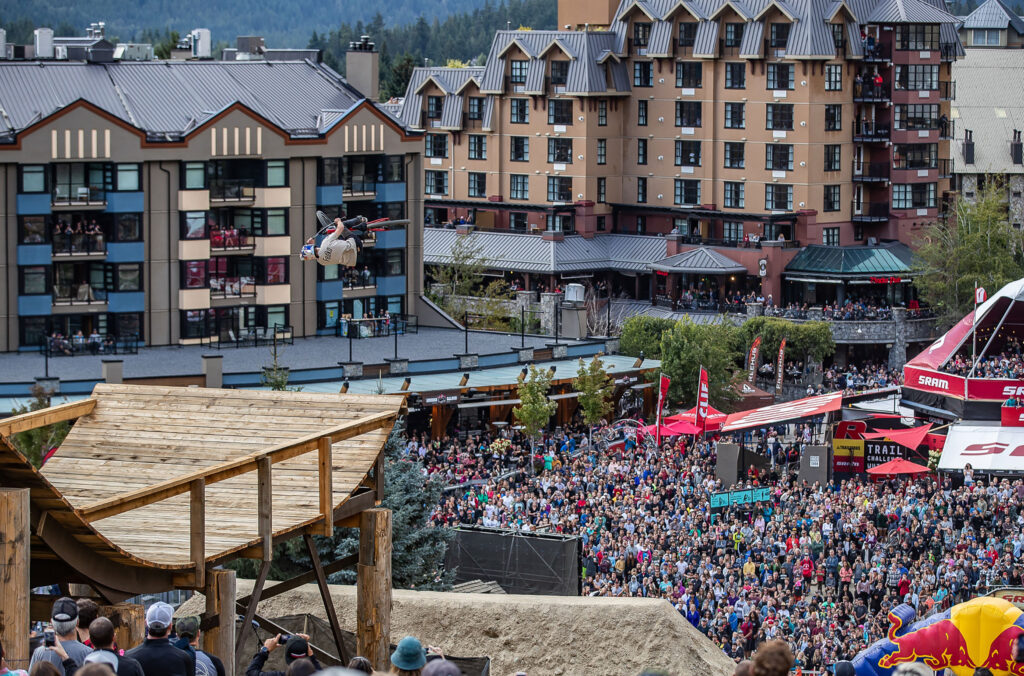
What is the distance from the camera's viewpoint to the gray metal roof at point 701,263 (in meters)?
94.4

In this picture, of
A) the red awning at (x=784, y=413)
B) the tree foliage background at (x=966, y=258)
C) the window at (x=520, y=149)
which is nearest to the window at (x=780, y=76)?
the tree foliage background at (x=966, y=258)

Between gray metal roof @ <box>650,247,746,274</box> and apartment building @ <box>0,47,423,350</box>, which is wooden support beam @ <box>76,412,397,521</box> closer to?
apartment building @ <box>0,47,423,350</box>

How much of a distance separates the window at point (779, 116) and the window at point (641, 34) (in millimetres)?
8315

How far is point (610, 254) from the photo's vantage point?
3947 inches

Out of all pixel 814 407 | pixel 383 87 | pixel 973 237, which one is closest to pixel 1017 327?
pixel 814 407

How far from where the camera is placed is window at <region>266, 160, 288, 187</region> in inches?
2972

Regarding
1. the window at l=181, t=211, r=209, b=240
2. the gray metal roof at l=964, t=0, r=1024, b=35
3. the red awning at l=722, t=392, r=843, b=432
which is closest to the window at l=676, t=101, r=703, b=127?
the window at l=181, t=211, r=209, b=240

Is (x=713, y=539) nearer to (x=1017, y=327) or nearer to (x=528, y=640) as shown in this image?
(x=528, y=640)

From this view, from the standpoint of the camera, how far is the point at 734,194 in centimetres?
9788

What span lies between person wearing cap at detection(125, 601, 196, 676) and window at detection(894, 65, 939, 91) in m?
84.9

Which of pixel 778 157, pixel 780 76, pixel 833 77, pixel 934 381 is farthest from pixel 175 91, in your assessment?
pixel 833 77

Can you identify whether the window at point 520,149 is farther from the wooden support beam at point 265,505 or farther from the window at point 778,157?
the wooden support beam at point 265,505

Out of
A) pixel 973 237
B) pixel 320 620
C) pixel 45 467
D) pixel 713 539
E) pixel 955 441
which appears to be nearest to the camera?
pixel 45 467

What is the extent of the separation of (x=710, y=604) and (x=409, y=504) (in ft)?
23.0
